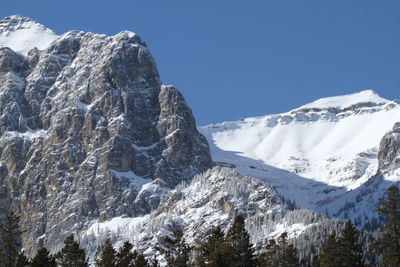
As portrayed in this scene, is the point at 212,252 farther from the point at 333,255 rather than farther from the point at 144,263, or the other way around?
the point at 333,255

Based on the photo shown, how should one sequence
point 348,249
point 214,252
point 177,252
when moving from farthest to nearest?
point 177,252, point 214,252, point 348,249

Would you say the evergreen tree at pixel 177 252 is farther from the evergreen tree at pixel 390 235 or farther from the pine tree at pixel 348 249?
the evergreen tree at pixel 390 235

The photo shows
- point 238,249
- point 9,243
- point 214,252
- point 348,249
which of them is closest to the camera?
point 348,249

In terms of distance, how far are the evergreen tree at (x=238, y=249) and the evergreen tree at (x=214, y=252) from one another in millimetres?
670

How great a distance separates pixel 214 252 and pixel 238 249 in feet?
8.58

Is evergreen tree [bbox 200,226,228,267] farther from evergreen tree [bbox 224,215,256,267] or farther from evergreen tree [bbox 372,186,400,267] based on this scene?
evergreen tree [bbox 372,186,400,267]

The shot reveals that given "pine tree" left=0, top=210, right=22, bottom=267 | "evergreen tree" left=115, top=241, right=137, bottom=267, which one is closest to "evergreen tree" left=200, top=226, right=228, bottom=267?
"evergreen tree" left=115, top=241, right=137, bottom=267

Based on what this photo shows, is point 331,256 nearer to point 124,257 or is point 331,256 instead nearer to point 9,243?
point 124,257

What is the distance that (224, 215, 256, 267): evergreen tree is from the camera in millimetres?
A: 94938

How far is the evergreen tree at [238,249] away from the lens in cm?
9494

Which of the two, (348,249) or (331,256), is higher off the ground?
(348,249)

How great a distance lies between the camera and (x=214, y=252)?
3752 inches

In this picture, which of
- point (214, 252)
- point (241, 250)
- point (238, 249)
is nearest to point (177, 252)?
point (214, 252)

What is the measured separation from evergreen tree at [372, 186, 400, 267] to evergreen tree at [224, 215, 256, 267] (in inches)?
700
